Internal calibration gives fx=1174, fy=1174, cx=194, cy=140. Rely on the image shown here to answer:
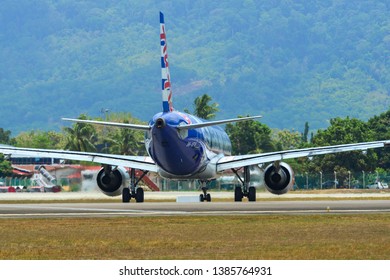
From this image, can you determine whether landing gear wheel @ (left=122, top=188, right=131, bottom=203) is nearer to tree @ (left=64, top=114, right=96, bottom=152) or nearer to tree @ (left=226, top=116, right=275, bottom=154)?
tree @ (left=226, top=116, right=275, bottom=154)

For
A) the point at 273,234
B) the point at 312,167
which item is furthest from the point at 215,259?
the point at 312,167

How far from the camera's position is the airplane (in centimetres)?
6662

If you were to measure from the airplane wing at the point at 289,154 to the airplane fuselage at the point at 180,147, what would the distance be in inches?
52.4

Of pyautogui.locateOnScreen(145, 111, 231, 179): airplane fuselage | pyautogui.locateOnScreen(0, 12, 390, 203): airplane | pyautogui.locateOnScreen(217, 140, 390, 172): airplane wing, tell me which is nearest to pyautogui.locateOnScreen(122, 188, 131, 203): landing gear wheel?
pyautogui.locateOnScreen(0, 12, 390, 203): airplane

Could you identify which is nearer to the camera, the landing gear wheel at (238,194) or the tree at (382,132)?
the landing gear wheel at (238,194)

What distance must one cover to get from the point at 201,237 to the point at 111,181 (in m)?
34.5

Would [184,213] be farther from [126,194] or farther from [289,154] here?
[126,194]

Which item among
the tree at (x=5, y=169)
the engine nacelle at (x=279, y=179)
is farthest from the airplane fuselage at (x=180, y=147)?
the tree at (x=5, y=169)

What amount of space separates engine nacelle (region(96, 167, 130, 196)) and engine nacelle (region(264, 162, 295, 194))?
351 inches

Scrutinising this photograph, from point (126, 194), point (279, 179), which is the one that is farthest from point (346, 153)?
point (126, 194)

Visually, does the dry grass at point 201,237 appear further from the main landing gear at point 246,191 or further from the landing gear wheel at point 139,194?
the main landing gear at point 246,191

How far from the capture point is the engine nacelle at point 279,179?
69000 mm

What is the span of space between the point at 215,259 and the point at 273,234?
849 centimetres

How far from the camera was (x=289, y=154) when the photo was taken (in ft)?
224
